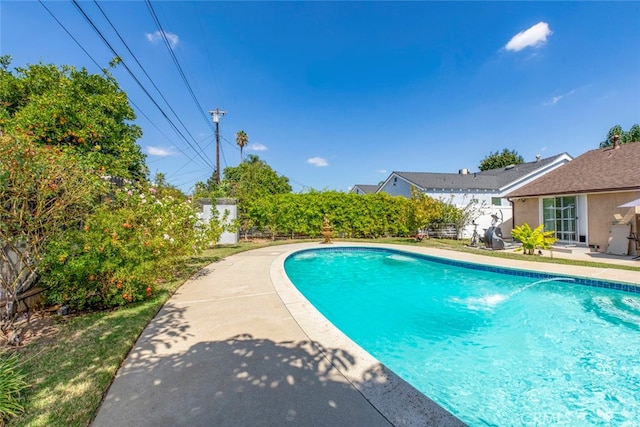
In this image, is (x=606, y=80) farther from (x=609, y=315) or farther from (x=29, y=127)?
(x=29, y=127)

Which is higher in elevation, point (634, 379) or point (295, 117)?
point (295, 117)

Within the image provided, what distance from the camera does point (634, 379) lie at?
380 cm

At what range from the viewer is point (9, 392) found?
7.73 ft

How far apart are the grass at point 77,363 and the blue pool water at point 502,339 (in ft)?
12.7

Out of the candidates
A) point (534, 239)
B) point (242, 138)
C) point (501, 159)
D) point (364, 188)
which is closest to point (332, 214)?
point (534, 239)

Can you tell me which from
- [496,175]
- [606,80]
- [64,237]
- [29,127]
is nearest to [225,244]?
[29,127]

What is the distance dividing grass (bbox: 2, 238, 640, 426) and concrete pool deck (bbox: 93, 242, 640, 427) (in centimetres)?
15

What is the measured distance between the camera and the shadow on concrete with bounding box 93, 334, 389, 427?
2.26 m

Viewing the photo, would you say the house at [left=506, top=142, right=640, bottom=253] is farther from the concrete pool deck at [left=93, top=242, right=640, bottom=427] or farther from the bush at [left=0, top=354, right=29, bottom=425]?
the bush at [left=0, top=354, right=29, bottom=425]

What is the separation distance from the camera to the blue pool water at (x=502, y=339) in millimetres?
3436

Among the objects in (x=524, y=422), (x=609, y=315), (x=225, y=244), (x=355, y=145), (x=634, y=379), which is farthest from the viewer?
(x=355, y=145)

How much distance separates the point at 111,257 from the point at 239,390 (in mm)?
3962

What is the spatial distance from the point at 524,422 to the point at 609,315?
492cm

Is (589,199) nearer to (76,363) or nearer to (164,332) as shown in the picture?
(164,332)
